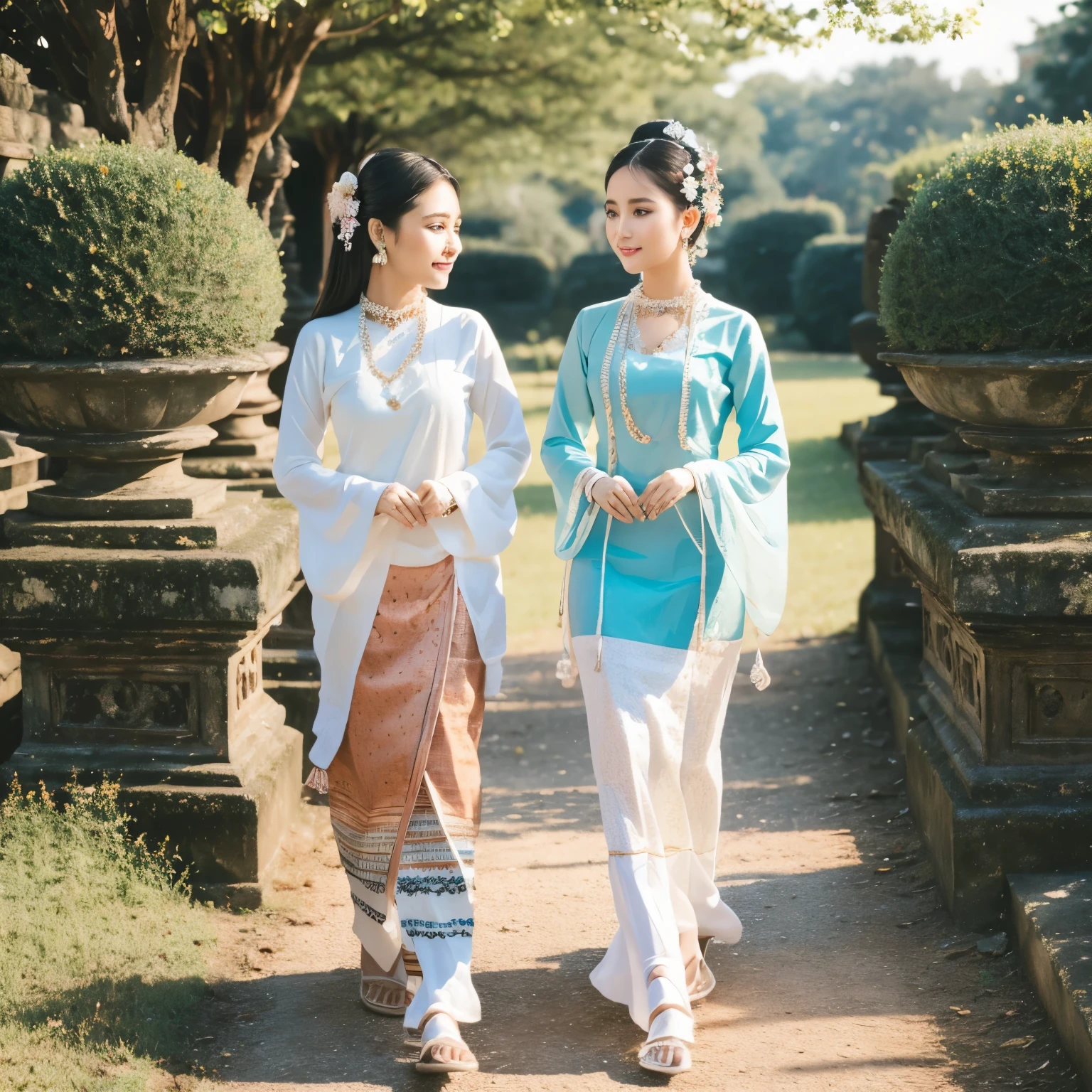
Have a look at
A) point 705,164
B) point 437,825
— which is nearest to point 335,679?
point 437,825

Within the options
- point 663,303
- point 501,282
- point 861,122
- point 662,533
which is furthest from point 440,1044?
point 861,122

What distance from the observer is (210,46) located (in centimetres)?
587

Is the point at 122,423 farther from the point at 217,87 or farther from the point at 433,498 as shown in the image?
the point at 217,87

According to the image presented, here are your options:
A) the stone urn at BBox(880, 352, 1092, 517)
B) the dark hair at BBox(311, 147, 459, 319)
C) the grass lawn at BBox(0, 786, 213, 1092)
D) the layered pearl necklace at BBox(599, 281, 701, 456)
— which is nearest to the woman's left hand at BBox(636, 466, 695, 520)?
the layered pearl necklace at BBox(599, 281, 701, 456)

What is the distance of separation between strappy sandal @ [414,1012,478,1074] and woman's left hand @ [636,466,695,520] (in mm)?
1258

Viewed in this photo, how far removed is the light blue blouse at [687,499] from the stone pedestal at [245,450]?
209 centimetres

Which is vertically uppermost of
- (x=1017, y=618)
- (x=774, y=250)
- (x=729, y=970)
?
(x=774, y=250)

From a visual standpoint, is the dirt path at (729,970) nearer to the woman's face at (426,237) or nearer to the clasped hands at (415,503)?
the clasped hands at (415,503)

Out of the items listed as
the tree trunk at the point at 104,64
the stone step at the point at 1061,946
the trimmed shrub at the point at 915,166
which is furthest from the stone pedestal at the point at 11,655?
the trimmed shrub at the point at 915,166

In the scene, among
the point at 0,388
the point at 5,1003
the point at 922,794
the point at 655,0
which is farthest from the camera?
the point at 655,0

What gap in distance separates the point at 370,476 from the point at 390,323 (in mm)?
393

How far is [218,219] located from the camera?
3881mm

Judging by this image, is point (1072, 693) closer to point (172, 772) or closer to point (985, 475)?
point (985, 475)

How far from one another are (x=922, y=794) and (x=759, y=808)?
0.82 metres
